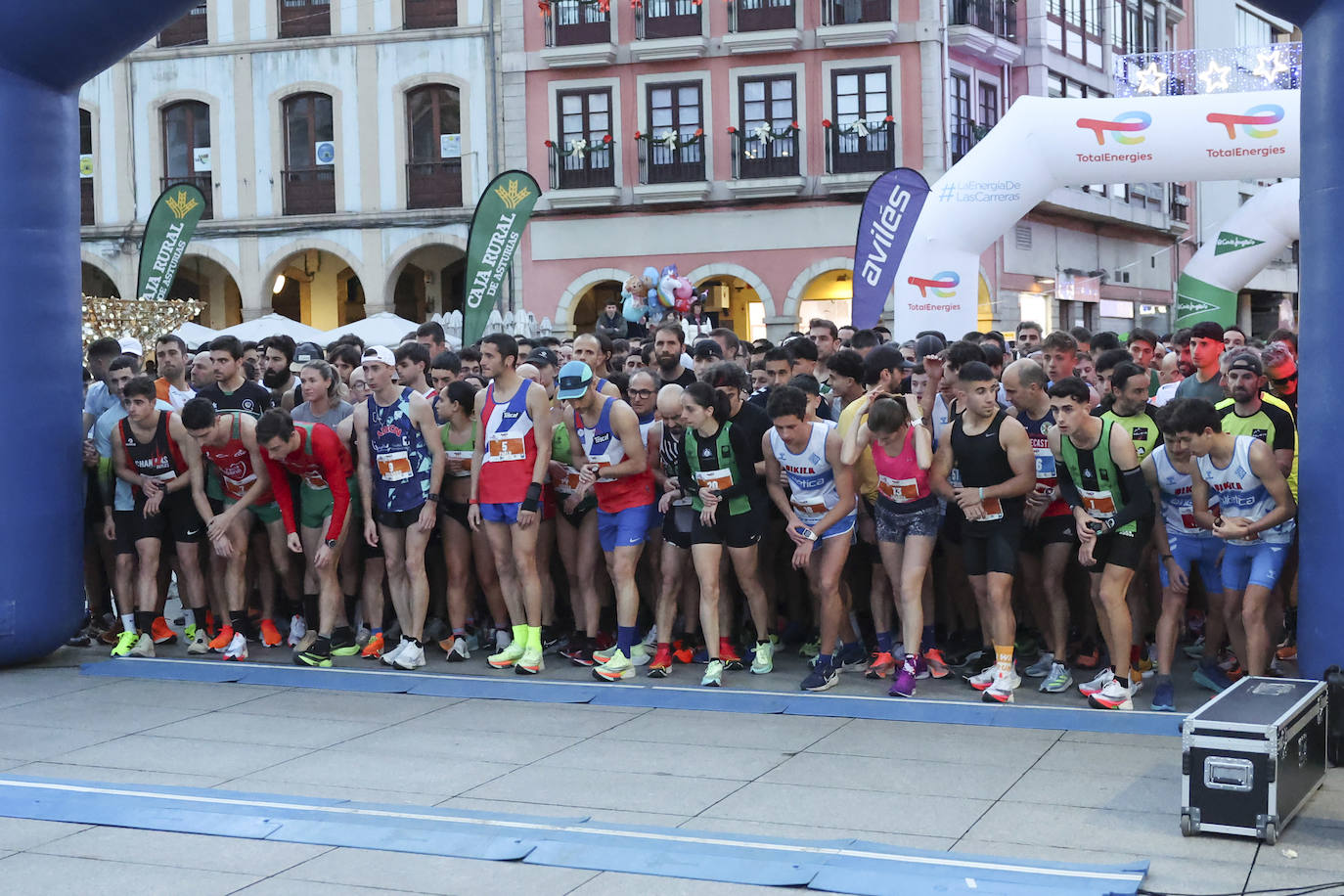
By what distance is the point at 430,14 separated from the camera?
30703 mm

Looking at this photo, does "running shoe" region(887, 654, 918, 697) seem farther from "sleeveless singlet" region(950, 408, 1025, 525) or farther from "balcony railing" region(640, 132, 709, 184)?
"balcony railing" region(640, 132, 709, 184)

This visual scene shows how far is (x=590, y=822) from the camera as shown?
20.3ft

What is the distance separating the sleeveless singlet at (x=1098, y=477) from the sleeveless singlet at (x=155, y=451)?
220 inches

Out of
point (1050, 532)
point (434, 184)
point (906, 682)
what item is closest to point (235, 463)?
point (906, 682)

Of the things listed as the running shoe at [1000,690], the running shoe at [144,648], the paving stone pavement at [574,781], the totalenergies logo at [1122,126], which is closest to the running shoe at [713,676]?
the paving stone pavement at [574,781]

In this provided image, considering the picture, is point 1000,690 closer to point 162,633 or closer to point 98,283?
point 162,633

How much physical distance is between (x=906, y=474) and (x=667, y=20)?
23.0 metres

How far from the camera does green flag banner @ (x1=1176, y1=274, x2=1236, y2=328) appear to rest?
25.5m

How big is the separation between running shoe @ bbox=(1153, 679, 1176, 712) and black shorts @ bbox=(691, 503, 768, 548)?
7.78ft

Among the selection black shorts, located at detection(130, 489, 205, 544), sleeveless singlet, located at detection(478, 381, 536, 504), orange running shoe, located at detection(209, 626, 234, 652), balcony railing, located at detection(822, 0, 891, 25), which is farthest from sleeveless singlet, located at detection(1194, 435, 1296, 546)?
balcony railing, located at detection(822, 0, 891, 25)

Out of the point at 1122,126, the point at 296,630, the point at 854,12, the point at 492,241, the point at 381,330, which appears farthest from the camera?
the point at 854,12

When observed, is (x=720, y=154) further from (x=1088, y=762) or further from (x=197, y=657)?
(x=1088, y=762)

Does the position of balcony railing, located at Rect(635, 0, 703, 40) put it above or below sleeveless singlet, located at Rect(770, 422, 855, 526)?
above

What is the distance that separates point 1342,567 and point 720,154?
2369cm
